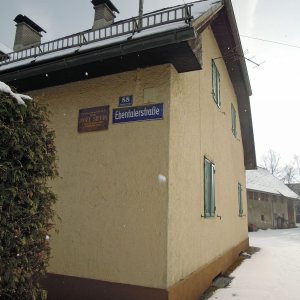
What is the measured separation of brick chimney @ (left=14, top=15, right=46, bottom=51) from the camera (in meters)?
8.95

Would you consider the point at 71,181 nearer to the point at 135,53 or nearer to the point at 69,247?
the point at 69,247

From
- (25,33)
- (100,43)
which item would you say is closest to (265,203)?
(25,33)

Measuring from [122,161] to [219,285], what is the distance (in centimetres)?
337

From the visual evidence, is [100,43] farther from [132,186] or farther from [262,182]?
[262,182]

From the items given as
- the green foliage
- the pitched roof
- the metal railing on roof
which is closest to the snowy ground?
the green foliage

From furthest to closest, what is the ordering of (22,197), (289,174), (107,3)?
(289,174)
(107,3)
(22,197)

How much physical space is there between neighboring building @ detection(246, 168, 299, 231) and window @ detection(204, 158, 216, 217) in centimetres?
1860

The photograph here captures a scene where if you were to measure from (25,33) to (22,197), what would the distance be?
24.8ft

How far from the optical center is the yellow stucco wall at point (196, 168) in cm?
491

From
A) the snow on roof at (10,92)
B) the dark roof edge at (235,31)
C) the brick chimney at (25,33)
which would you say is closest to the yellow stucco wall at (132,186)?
the snow on roof at (10,92)

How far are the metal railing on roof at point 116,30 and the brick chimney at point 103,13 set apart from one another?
2.12 metres

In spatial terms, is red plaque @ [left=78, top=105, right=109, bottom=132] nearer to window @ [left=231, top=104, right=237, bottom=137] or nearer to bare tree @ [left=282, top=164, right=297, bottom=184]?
window @ [left=231, top=104, right=237, bottom=137]

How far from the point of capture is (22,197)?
2895mm

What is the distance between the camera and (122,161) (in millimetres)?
5090
